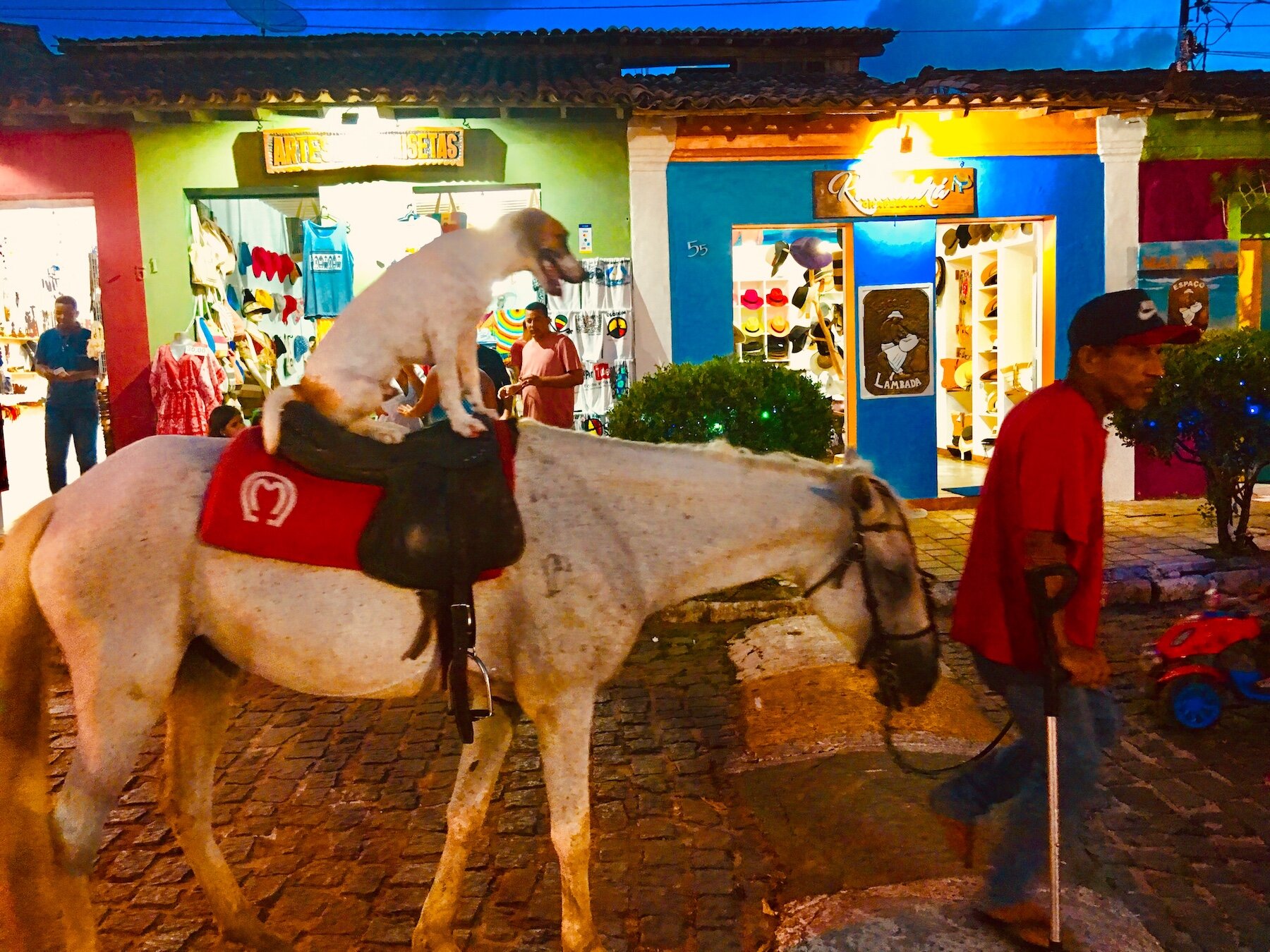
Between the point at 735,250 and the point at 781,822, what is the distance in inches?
375

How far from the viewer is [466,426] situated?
2895 mm

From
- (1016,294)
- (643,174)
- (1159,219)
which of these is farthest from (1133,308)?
(1016,294)

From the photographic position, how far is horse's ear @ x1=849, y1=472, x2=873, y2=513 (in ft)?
10.00

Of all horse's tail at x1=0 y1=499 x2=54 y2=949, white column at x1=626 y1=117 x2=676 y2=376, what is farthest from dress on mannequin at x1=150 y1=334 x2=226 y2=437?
horse's tail at x1=0 y1=499 x2=54 y2=949

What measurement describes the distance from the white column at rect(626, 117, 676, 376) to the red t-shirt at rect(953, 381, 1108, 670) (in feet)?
24.9

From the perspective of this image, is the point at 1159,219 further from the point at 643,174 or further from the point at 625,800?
the point at 625,800

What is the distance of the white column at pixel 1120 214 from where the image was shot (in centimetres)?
1103

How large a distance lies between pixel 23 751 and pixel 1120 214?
12.0 meters

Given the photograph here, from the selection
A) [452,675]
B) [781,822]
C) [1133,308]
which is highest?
[1133,308]

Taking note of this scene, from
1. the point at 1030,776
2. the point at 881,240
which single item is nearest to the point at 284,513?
the point at 1030,776

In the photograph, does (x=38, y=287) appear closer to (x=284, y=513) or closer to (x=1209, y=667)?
(x=284, y=513)

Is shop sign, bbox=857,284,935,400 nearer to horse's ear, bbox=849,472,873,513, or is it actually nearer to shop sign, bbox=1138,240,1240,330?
shop sign, bbox=1138,240,1240,330

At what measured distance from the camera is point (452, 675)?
285 cm

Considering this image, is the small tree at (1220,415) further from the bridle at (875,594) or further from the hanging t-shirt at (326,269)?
the hanging t-shirt at (326,269)
